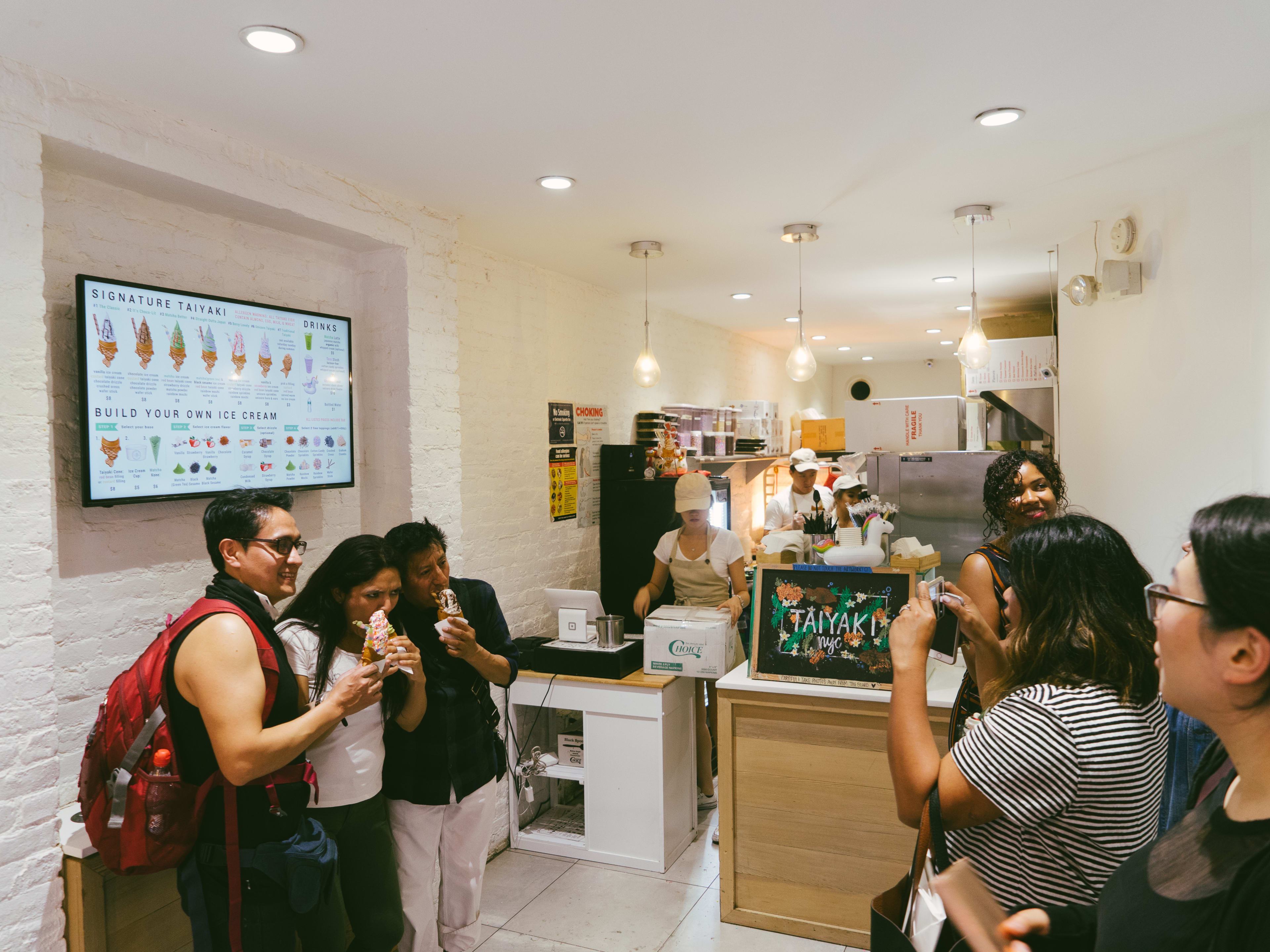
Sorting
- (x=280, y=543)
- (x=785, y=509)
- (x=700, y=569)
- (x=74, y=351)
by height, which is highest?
(x=74, y=351)

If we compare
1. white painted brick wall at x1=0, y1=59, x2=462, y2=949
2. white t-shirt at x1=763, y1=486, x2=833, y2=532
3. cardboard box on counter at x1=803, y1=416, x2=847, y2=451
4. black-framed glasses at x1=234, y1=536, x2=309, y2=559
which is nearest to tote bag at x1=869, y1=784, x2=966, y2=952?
black-framed glasses at x1=234, y1=536, x2=309, y2=559

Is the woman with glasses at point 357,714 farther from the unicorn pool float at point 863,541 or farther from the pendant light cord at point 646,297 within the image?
the pendant light cord at point 646,297

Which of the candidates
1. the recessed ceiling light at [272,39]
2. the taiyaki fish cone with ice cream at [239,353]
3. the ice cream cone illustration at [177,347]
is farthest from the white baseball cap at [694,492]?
the recessed ceiling light at [272,39]

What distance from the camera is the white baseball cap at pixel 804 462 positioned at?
5.51 meters

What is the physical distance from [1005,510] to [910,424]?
3767mm

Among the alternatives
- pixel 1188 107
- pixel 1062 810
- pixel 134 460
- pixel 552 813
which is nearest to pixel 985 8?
pixel 1188 107

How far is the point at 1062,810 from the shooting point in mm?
1368

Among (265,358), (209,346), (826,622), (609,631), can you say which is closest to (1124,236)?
(826,622)

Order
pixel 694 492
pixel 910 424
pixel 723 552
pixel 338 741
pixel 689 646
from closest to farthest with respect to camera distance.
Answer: pixel 338 741 → pixel 689 646 → pixel 723 552 → pixel 694 492 → pixel 910 424

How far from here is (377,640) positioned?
7.10 feet

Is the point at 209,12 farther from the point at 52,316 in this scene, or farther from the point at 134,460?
the point at 134,460

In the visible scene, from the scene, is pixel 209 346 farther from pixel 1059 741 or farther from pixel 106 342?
pixel 1059 741

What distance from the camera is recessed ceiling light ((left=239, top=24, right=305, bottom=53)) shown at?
1989mm

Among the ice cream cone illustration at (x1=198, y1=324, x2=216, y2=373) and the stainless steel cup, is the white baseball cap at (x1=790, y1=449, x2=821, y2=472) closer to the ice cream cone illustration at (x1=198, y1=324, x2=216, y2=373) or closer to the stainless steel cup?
the stainless steel cup
